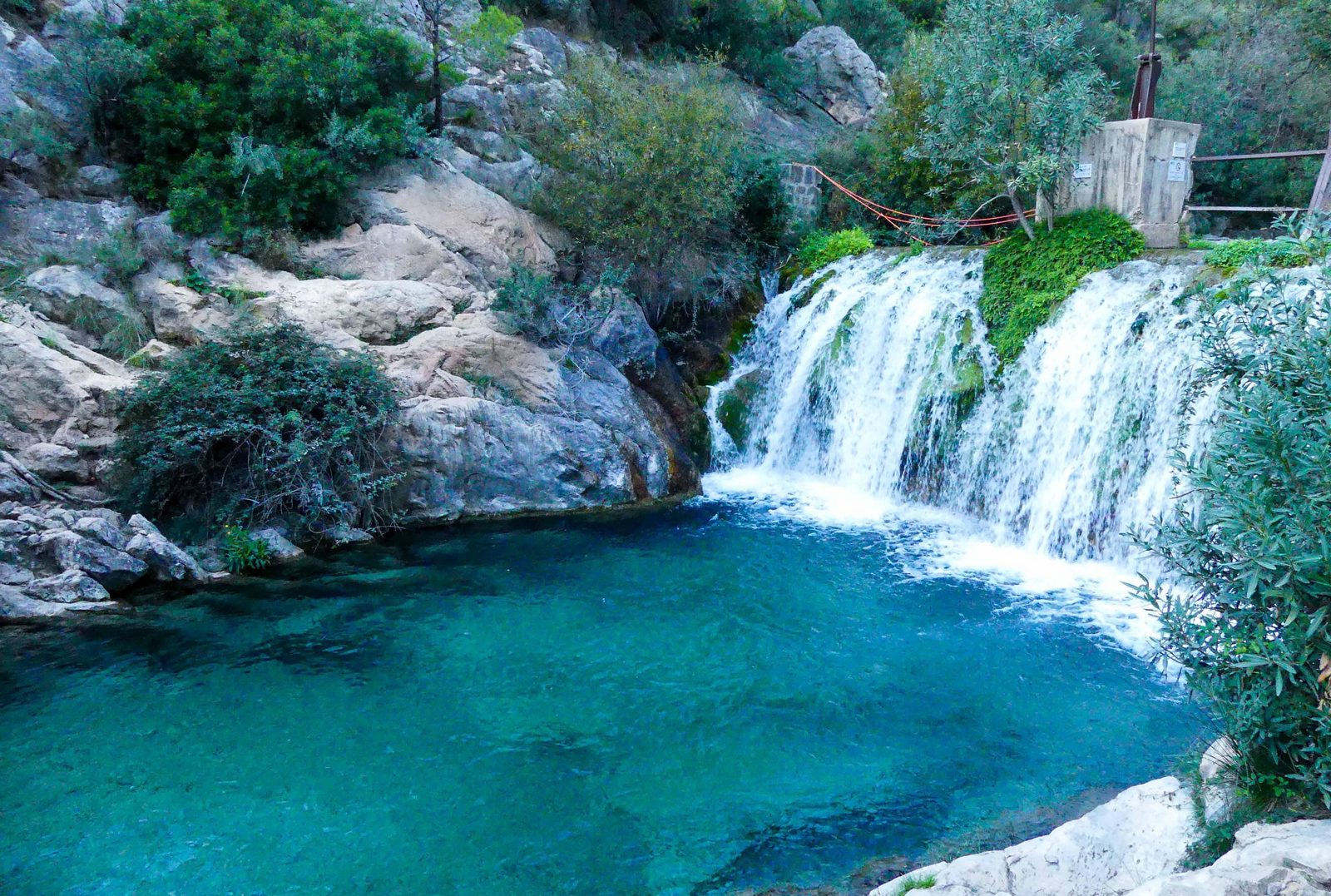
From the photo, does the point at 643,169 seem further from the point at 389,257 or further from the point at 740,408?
the point at 389,257

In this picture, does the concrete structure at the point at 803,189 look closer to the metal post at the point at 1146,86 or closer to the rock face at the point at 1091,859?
the metal post at the point at 1146,86

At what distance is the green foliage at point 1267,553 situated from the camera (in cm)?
372

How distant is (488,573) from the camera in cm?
1062

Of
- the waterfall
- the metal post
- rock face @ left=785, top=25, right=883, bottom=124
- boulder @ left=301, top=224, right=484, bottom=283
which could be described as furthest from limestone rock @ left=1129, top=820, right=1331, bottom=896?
rock face @ left=785, top=25, right=883, bottom=124

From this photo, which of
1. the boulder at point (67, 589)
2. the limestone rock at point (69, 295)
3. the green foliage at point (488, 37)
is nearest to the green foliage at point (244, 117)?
the limestone rock at point (69, 295)

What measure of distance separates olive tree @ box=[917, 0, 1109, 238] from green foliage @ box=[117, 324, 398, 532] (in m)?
10.1

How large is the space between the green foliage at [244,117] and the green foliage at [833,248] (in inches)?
324

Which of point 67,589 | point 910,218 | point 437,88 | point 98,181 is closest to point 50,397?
point 67,589

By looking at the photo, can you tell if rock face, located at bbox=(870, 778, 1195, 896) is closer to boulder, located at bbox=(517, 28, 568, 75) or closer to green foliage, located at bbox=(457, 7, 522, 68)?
green foliage, located at bbox=(457, 7, 522, 68)

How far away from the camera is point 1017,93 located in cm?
1306

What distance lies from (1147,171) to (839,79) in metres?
18.1

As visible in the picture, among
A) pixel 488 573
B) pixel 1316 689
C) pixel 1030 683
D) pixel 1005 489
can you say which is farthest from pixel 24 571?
pixel 1005 489

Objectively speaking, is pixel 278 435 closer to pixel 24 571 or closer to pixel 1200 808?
pixel 24 571

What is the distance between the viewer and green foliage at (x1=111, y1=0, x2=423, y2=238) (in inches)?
540
